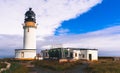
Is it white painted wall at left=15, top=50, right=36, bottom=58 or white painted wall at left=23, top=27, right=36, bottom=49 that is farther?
white painted wall at left=23, top=27, right=36, bottom=49

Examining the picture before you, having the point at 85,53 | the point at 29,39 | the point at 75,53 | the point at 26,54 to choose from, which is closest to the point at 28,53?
the point at 26,54

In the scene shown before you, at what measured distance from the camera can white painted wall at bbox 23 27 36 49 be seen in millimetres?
53531

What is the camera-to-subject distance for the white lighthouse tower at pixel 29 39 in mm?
52094

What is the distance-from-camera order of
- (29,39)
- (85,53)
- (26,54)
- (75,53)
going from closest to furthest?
(75,53), (85,53), (26,54), (29,39)

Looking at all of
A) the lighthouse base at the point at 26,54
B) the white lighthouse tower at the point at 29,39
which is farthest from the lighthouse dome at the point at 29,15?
the lighthouse base at the point at 26,54

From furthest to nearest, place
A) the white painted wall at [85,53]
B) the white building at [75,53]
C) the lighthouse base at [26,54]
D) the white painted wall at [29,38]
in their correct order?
1. the white painted wall at [29,38]
2. the lighthouse base at [26,54]
3. the white painted wall at [85,53]
4. the white building at [75,53]

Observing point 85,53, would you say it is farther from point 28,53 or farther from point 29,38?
point 29,38

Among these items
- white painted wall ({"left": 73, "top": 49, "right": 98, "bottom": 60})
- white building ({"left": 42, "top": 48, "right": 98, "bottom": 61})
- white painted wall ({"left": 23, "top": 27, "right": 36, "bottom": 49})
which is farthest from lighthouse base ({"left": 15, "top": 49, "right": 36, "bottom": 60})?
white painted wall ({"left": 73, "top": 49, "right": 98, "bottom": 60})

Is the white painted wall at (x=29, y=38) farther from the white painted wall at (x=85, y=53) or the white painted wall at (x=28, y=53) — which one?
the white painted wall at (x=85, y=53)

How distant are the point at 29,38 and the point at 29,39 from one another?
250 millimetres

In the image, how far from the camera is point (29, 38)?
53812 millimetres

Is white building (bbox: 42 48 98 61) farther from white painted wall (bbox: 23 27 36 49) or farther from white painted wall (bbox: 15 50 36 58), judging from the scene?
white painted wall (bbox: 23 27 36 49)

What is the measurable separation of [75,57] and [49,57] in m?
6.46

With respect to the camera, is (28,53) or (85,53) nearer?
(85,53)
